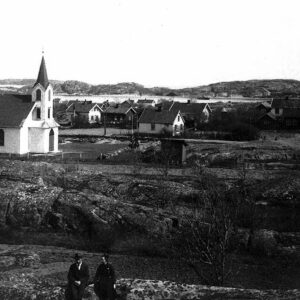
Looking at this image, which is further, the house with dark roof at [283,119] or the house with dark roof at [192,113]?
the house with dark roof at [192,113]

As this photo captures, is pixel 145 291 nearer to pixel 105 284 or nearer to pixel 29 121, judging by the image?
pixel 105 284

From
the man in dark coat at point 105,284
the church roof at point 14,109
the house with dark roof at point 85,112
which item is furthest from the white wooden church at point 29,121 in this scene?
the house with dark roof at point 85,112

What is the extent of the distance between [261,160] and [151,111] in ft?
95.9

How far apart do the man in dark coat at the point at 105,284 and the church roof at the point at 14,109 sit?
3457 cm

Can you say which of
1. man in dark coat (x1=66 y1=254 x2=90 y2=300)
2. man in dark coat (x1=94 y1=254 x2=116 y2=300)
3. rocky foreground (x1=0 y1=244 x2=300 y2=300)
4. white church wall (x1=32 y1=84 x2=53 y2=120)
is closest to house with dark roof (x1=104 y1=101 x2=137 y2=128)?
white church wall (x1=32 y1=84 x2=53 y2=120)

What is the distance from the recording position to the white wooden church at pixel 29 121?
42.9 metres

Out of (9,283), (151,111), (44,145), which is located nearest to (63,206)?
(9,283)

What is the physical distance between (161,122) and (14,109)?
25934 millimetres

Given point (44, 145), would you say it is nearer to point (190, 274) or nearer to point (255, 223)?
point (255, 223)

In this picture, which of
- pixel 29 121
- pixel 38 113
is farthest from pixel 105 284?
pixel 38 113

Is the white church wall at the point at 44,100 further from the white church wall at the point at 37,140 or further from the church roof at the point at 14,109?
the white church wall at the point at 37,140

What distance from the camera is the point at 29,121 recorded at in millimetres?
43750

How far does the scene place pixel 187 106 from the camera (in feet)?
265

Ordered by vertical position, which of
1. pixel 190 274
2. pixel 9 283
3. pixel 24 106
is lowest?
pixel 190 274
